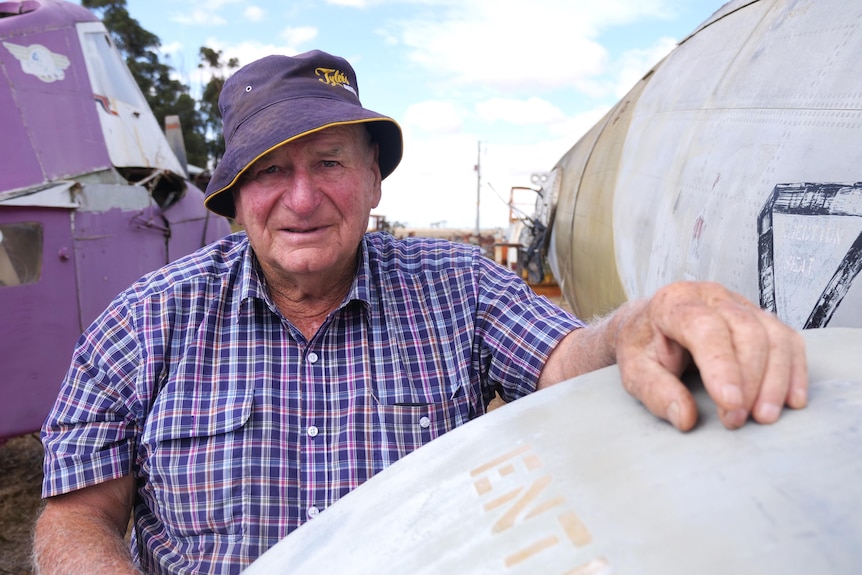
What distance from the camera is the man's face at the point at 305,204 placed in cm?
172

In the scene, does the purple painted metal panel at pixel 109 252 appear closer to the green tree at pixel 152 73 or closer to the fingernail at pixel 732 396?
the fingernail at pixel 732 396

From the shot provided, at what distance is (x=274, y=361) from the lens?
1724 millimetres

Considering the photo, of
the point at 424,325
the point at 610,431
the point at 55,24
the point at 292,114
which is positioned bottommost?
the point at 424,325

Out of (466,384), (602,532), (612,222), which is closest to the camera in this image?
(602,532)

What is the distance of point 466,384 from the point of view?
1792 mm

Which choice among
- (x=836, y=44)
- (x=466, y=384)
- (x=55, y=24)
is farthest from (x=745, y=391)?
(x=55, y=24)

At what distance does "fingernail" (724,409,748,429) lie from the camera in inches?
27.8

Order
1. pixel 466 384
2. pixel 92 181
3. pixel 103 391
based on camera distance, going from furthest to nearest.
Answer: pixel 92 181 → pixel 466 384 → pixel 103 391

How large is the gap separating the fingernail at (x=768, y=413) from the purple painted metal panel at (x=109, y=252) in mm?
4449

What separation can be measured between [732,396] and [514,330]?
3.60 ft

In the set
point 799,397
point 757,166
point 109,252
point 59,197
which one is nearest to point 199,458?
point 799,397

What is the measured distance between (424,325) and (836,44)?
1315 mm

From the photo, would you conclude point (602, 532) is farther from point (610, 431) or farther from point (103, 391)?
point (103, 391)

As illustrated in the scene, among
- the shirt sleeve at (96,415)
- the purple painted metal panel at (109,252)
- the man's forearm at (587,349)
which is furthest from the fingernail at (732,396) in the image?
the purple painted metal panel at (109,252)
